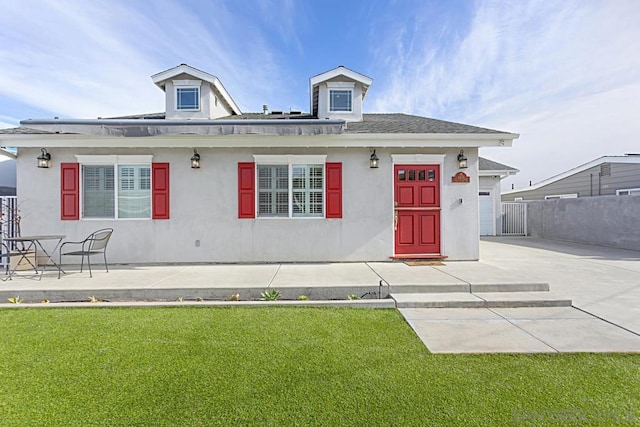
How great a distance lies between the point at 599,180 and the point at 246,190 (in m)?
17.4

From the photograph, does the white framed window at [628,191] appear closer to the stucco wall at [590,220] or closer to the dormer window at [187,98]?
the stucco wall at [590,220]

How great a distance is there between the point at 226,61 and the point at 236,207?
21.0 ft

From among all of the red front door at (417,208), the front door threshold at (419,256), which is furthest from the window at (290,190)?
the front door threshold at (419,256)

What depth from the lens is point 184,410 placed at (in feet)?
7.11

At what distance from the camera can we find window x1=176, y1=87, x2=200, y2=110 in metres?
8.89

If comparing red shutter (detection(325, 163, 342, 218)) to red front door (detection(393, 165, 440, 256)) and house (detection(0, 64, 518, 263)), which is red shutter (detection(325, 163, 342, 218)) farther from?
red front door (detection(393, 165, 440, 256))

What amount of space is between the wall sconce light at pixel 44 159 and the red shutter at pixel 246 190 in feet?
14.8

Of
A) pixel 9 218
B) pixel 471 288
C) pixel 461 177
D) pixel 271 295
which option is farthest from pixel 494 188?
pixel 9 218

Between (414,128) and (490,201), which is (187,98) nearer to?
(414,128)

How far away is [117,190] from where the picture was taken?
728 cm

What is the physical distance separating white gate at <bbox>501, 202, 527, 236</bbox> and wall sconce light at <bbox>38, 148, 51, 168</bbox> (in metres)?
18.1

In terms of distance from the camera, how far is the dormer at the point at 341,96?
29.4 feet

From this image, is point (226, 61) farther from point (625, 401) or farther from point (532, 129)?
point (532, 129)

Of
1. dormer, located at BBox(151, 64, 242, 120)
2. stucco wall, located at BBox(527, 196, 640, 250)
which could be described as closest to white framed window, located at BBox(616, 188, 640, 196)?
stucco wall, located at BBox(527, 196, 640, 250)
